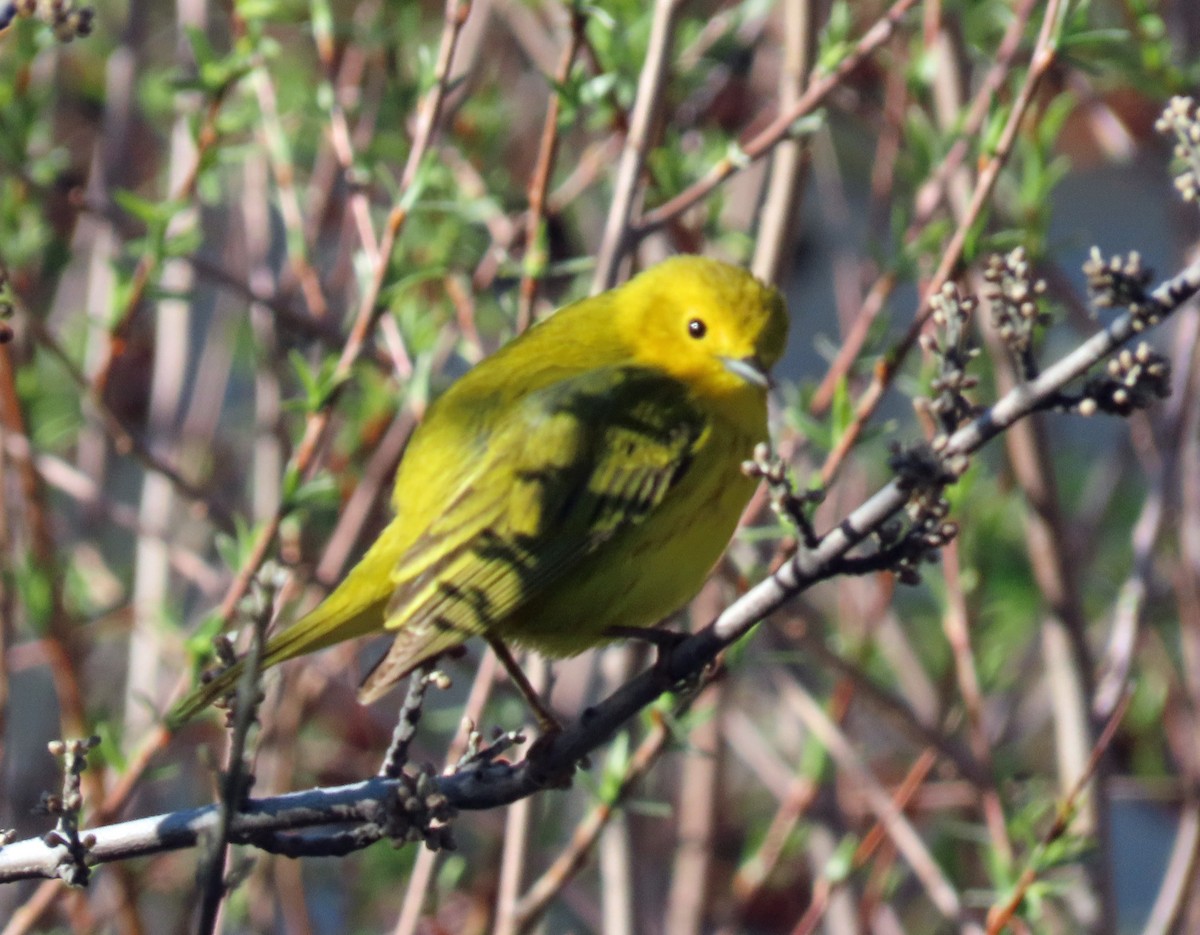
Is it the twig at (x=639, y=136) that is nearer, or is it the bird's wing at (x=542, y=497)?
the bird's wing at (x=542, y=497)

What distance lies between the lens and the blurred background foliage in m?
3.53

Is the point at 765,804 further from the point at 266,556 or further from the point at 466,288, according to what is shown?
the point at 266,556

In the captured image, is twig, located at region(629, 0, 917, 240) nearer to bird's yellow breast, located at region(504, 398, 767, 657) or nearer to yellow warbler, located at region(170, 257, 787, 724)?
yellow warbler, located at region(170, 257, 787, 724)

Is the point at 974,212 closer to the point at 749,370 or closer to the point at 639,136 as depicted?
the point at 749,370

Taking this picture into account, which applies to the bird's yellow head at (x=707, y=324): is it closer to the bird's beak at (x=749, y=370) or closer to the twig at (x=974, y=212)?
the bird's beak at (x=749, y=370)

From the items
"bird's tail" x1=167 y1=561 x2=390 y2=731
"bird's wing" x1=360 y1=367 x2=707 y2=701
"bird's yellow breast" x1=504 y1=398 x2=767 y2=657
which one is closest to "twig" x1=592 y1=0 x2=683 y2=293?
"bird's wing" x1=360 y1=367 x2=707 y2=701

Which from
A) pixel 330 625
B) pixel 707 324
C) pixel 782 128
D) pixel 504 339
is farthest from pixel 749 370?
pixel 504 339

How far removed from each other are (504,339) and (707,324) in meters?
1.36

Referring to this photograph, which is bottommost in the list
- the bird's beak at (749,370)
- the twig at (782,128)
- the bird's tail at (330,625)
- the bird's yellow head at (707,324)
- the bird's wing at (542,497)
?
the bird's tail at (330,625)

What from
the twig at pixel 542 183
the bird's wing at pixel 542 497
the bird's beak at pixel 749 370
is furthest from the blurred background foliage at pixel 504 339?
the bird's wing at pixel 542 497

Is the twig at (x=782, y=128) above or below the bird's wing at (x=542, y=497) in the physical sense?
above

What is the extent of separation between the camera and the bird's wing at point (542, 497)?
2908 mm

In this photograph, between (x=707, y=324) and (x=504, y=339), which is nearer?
(x=707, y=324)

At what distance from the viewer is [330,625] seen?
9.53 feet
